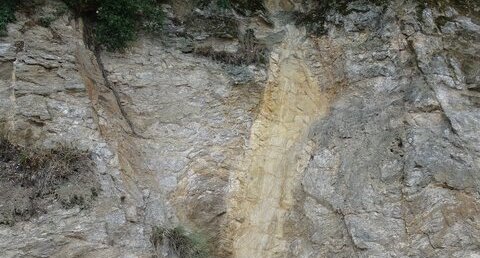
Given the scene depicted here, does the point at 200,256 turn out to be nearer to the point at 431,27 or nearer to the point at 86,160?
the point at 86,160

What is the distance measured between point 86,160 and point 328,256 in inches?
114

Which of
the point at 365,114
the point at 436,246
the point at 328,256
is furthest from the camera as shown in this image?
the point at 365,114

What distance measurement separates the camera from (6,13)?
270 inches

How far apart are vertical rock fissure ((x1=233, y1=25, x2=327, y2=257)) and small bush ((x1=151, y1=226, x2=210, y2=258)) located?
462mm

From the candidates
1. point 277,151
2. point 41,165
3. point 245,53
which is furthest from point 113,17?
point 277,151

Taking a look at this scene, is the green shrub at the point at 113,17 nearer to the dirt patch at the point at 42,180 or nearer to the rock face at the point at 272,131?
the rock face at the point at 272,131

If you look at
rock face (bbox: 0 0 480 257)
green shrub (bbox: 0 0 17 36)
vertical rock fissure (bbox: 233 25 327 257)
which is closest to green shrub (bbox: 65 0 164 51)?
rock face (bbox: 0 0 480 257)

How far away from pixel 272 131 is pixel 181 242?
1909 millimetres

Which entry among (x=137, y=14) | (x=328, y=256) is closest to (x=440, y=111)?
(x=328, y=256)

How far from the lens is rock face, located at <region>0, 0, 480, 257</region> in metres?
6.34

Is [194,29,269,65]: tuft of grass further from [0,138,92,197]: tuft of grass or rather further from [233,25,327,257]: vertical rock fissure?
[0,138,92,197]: tuft of grass

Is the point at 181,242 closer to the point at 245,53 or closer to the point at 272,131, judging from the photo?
the point at 272,131

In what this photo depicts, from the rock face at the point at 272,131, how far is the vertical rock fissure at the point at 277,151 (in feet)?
0.06

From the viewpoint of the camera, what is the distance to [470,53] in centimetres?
740
